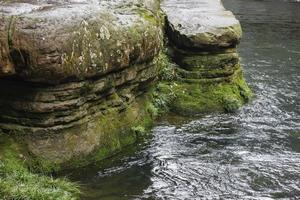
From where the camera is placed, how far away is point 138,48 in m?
10.4

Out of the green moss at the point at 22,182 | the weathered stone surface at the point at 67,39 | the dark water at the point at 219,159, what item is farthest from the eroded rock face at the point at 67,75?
the dark water at the point at 219,159

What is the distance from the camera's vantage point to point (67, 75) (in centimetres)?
875

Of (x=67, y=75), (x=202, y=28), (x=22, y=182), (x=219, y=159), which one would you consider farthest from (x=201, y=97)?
(x=22, y=182)

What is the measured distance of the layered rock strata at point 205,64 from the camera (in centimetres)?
1262

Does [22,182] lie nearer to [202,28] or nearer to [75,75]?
[75,75]

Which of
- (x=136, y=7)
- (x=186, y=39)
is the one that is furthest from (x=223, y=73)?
(x=136, y=7)

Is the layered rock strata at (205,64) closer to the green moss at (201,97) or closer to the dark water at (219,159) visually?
the green moss at (201,97)

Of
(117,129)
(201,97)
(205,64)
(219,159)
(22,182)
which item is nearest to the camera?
(22,182)

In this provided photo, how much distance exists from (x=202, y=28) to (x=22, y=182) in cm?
665

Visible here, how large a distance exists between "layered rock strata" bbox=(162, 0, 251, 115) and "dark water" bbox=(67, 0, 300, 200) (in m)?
0.49

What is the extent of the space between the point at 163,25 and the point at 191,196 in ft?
22.0

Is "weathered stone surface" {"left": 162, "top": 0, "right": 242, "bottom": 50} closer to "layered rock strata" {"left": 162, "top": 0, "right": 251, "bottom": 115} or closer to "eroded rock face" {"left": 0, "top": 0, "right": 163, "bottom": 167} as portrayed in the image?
"layered rock strata" {"left": 162, "top": 0, "right": 251, "bottom": 115}

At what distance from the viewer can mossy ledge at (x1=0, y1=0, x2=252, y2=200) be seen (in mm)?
8359

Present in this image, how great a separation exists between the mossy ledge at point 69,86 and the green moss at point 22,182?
0.05 feet
